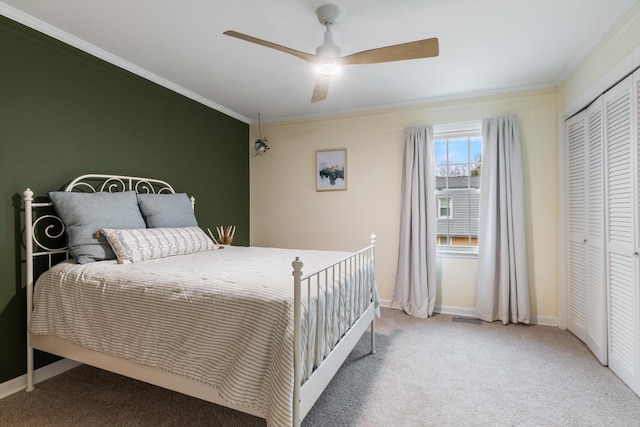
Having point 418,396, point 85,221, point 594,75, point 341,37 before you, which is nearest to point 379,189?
point 341,37

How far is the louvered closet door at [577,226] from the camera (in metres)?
2.76

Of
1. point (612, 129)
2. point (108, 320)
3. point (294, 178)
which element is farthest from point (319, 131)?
point (108, 320)

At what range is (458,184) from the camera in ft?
12.1

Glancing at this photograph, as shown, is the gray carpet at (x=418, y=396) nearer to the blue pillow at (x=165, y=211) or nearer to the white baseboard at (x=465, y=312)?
the white baseboard at (x=465, y=312)

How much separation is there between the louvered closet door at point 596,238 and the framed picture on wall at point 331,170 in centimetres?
239

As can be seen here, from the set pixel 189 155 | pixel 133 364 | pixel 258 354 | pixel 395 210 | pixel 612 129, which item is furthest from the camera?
pixel 395 210

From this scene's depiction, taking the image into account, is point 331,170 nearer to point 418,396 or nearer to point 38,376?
point 418,396

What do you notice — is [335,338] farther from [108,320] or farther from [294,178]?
[294,178]

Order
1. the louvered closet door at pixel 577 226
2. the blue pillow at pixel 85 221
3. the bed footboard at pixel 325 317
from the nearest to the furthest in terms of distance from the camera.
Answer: the bed footboard at pixel 325 317 < the blue pillow at pixel 85 221 < the louvered closet door at pixel 577 226

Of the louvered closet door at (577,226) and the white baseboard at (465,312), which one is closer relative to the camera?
the louvered closet door at (577,226)

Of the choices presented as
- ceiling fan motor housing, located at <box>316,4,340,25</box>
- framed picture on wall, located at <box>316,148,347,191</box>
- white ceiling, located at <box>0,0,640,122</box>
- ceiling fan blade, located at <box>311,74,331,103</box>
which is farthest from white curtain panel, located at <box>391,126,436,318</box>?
ceiling fan motor housing, located at <box>316,4,340,25</box>

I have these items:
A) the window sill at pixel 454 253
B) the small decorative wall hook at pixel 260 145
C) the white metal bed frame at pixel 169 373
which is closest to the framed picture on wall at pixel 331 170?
the small decorative wall hook at pixel 260 145

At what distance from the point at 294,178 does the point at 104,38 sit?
8.09ft

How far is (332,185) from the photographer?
411 centimetres
